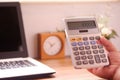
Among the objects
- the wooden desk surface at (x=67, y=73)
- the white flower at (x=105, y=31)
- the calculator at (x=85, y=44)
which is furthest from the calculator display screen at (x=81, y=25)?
the white flower at (x=105, y=31)

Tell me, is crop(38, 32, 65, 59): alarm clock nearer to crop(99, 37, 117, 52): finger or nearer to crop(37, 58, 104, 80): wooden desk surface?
crop(37, 58, 104, 80): wooden desk surface

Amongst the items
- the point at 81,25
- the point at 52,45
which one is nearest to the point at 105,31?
the point at 52,45

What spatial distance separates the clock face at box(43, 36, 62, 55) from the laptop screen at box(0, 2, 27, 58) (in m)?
0.14

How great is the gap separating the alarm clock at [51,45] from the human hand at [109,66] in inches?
14.6

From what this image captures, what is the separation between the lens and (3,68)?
0.97m

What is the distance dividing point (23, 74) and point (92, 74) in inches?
10.2

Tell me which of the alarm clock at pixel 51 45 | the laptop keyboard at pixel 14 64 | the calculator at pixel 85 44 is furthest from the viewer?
the alarm clock at pixel 51 45

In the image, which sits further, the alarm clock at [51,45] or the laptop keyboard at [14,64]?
the alarm clock at [51,45]

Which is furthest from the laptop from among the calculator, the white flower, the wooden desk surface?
the white flower

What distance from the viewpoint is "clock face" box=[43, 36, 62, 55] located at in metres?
1.29

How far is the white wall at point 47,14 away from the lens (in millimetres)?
1281

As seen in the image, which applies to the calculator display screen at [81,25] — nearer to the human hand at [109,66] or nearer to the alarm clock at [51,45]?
the human hand at [109,66]

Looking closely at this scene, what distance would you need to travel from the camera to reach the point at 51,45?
4.25 feet

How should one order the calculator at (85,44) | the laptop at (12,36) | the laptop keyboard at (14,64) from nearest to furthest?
1. the calculator at (85,44)
2. the laptop keyboard at (14,64)
3. the laptop at (12,36)
